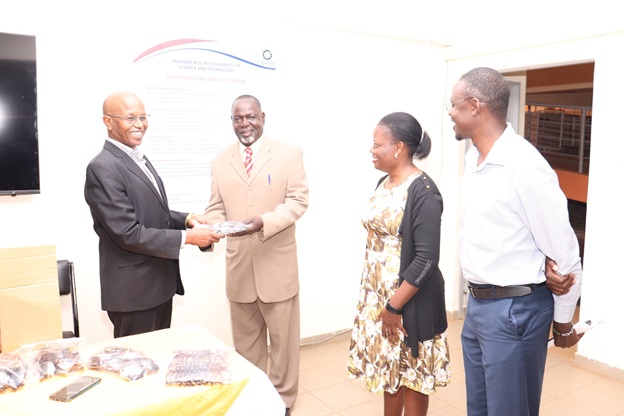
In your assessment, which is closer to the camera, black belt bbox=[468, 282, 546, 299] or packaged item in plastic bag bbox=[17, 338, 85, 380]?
packaged item in plastic bag bbox=[17, 338, 85, 380]

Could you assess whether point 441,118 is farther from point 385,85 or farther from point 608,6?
point 608,6

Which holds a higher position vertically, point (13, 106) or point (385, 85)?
point (385, 85)

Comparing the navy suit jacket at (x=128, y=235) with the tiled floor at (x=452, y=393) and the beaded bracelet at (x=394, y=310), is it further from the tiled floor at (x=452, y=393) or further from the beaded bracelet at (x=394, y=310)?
the tiled floor at (x=452, y=393)

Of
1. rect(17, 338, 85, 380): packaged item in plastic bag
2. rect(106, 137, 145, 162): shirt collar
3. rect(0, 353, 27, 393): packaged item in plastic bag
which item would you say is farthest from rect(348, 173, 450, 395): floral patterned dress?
rect(0, 353, 27, 393): packaged item in plastic bag

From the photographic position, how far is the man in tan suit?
2.87 metres

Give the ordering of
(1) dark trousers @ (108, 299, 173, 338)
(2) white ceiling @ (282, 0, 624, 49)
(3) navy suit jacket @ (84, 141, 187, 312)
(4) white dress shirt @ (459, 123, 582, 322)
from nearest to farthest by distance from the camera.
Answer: (4) white dress shirt @ (459, 123, 582, 322)
(3) navy suit jacket @ (84, 141, 187, 312)
(1) dark trousers @ (108, 299, 173, 338)
(2) white ceiling @ (282, 0, 624, 49)

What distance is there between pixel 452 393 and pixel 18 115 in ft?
10.2

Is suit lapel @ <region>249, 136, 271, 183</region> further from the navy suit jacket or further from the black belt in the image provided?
the black belt

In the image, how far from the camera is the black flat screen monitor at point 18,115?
285 centimetres

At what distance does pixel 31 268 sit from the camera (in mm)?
1736

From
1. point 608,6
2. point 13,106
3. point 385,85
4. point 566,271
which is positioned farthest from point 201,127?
point 608,6

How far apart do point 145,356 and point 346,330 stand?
287 centimetres

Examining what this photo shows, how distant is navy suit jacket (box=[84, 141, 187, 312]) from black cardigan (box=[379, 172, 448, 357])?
3.24 feet

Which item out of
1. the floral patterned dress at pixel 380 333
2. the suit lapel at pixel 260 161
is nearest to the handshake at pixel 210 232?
the suit lapel at pixel 260 161
